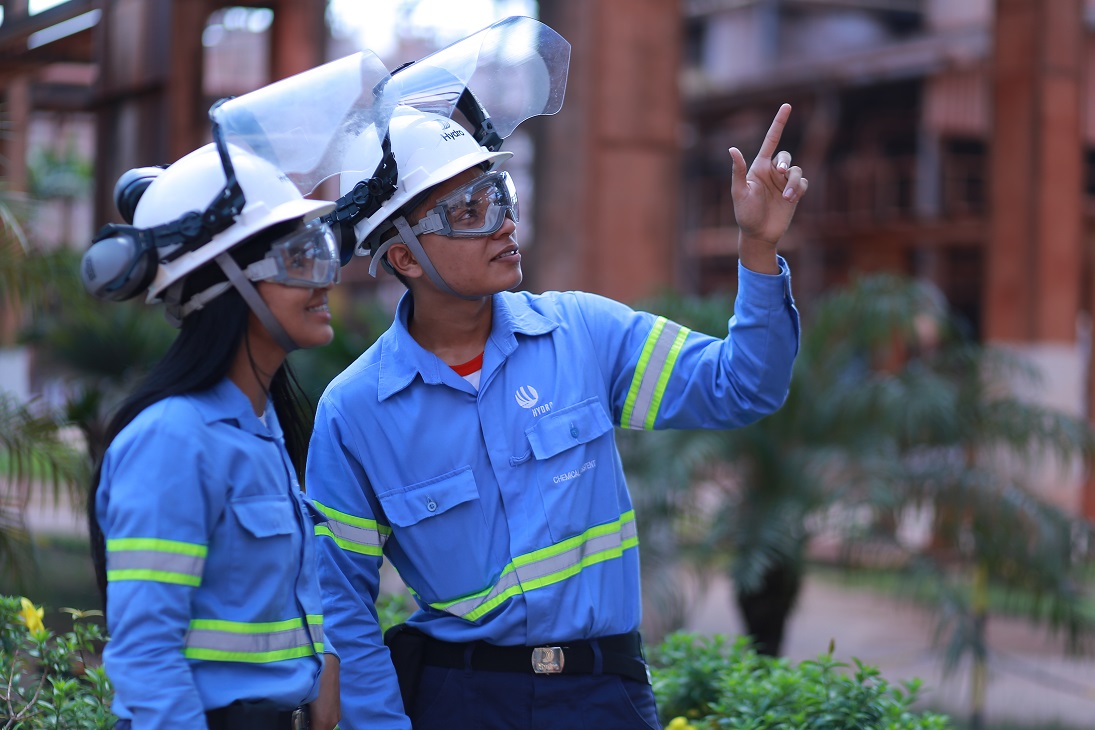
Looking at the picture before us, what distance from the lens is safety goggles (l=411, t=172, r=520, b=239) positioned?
8.66ft

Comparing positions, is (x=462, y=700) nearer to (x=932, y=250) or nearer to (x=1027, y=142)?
(x=1027, y=142)

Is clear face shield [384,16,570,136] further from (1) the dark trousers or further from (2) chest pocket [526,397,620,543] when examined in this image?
(1) the dark trousers

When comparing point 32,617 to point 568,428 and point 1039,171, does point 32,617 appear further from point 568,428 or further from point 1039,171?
point 1039,171

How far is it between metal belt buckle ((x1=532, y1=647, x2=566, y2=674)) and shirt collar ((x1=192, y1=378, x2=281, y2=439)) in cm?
70

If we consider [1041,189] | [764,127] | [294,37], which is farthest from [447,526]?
[764,127]

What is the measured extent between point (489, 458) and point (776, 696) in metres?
1.10

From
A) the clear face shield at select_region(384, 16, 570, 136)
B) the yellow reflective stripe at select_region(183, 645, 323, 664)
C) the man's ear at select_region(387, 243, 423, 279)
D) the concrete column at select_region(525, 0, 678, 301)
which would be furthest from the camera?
the concrete column at select_region(525, 0, 678, 301)

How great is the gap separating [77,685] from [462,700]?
83cm

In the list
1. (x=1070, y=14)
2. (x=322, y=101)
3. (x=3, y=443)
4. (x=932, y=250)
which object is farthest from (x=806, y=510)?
(x=932, y=250)

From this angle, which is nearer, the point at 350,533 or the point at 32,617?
the point at 350,533

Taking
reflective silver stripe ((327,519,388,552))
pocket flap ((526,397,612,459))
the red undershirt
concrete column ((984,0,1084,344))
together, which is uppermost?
concrete column ((984,0,1084,344))

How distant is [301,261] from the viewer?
2.16 m

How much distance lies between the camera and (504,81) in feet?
9.61

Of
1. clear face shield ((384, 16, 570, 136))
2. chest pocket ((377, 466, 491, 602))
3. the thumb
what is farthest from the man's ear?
the thumb
